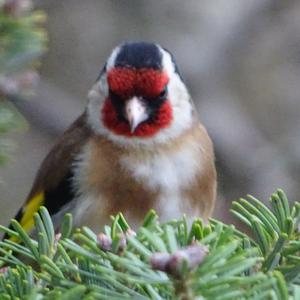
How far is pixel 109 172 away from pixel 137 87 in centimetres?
20

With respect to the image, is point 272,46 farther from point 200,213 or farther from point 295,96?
point 200,213

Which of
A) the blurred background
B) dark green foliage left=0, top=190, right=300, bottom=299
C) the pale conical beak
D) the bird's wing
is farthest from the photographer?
the blurred background

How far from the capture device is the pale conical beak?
2.10 meters

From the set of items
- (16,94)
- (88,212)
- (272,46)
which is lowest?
(88,212)

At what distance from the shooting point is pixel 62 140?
241 cm

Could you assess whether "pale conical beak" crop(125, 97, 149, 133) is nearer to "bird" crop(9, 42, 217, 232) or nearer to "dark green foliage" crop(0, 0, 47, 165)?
"bird" crop(9, 42, 217, 232)

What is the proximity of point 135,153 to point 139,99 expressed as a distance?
146 mm

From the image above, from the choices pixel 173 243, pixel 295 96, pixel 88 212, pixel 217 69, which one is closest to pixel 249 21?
pixel 217 69

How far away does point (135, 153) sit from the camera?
222 centimetres

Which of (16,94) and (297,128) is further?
(297,128)

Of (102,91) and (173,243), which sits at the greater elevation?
(102,91)

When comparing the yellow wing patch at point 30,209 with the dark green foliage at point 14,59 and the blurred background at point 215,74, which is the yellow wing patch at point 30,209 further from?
the blurred background at point 215,74

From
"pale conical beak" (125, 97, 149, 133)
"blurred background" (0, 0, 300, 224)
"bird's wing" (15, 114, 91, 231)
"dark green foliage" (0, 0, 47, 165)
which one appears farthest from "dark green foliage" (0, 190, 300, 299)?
"blurred background" (0, 0, 300, 224)

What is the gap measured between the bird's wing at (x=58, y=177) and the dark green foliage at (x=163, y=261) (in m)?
1.07
